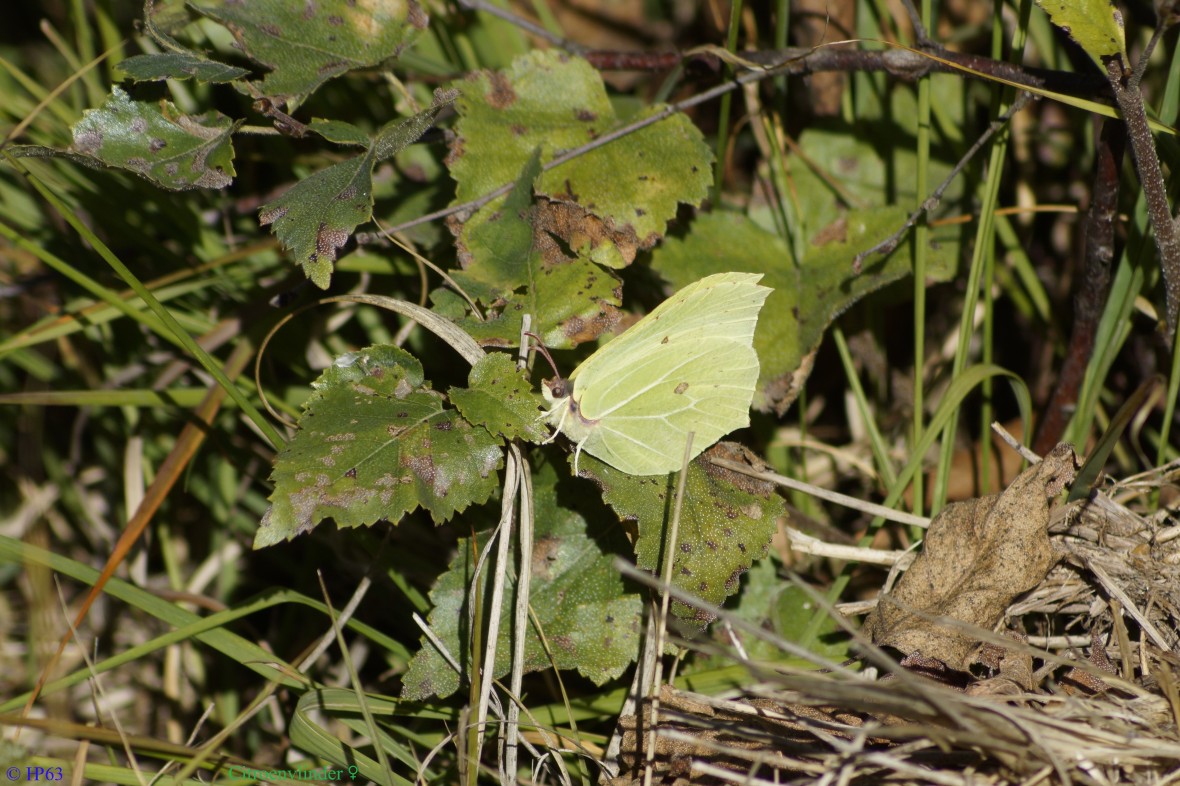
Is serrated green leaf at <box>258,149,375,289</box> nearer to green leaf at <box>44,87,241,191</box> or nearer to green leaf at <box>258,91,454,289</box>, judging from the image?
green leaf at <box>258,91,454,289</box>

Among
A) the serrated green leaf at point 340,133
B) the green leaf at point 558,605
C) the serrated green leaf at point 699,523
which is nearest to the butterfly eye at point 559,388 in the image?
the serrated green leaf at point 699,523

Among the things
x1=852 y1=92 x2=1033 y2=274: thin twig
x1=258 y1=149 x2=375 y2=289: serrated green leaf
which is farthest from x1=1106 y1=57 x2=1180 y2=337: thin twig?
x1=258 y1=149 x2=375 y2=289: serrated green leaf

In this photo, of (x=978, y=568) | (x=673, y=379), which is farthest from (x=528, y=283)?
(x=978, y=568)

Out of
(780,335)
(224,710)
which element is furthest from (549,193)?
(224,710)

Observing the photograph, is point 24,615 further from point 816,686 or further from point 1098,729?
point 1098,729

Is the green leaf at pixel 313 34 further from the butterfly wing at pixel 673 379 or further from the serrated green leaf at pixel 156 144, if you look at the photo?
the butterfly wing at pixel 673 379

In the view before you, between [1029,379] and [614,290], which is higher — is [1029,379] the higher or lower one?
the lower one

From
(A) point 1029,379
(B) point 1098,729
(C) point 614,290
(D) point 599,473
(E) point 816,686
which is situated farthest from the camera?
(A) point 1029,379
